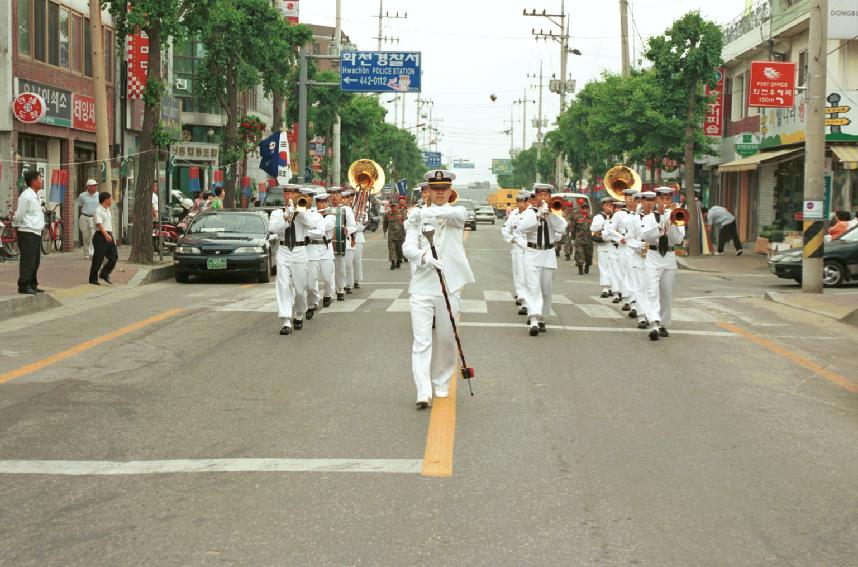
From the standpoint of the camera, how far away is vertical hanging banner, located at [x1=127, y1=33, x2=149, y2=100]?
34812mm

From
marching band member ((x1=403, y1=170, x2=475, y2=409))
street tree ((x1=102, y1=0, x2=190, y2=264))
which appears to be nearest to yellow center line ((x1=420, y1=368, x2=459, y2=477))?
marching band member ((x1=403, y1=170, x2=475, y2=409))

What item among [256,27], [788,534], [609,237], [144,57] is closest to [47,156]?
[144,57]

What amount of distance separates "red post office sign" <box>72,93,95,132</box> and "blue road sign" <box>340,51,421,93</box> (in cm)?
1021

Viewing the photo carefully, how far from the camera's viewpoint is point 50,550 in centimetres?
522

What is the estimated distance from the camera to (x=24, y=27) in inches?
1113

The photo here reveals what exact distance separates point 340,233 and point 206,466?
1265 cm

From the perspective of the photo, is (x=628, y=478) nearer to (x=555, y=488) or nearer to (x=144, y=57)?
(x=555, y=488)

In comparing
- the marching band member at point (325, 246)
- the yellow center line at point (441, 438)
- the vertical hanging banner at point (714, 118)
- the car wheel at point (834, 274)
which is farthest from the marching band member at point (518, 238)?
the vertical hanging banner at point (714, 118)

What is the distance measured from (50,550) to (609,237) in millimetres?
14166

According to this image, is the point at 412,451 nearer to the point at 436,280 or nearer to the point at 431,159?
the point at 436,280

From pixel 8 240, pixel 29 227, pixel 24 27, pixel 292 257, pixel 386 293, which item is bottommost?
pixel 386 293

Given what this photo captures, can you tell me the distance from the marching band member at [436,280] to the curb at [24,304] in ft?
26.5

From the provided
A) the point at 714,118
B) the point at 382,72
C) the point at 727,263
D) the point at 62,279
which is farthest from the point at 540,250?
the point at 714,118

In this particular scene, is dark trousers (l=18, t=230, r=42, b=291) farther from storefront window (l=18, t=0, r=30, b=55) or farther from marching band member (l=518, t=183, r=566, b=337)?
storefront window (l=18, t=0, r=30, b=55)
